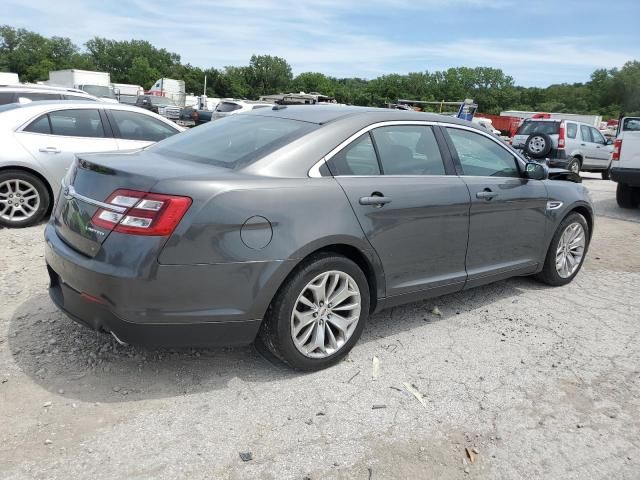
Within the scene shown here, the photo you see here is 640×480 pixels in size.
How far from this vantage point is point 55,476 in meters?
2.31

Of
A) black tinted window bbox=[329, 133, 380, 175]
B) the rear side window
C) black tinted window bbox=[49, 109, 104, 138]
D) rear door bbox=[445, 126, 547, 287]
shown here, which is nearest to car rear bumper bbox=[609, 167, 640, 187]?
rear door bbox=[445, 126, 547, 287]

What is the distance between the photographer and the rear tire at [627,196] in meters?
10.0

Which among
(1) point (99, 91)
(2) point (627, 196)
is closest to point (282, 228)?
(2) point (627, 196)

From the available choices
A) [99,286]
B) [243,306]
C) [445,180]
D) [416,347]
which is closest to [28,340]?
[99,286]

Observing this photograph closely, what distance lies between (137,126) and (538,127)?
1305 cm

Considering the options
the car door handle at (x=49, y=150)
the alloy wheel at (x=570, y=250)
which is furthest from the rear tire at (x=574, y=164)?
the car door handle at (x=49, y=150)

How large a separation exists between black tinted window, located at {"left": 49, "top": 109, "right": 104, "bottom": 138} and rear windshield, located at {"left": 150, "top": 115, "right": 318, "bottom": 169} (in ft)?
10.9

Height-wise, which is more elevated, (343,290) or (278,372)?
(343,290)

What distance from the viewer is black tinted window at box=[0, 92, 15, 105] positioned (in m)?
9.17

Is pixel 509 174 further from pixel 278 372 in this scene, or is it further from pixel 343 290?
pixel 278 372

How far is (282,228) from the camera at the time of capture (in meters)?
2.94

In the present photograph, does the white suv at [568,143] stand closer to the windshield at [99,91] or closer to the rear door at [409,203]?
the rear door at [409,203]

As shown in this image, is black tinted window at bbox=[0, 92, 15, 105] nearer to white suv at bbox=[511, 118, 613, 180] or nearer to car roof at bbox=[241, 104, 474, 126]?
Result: car roof at bbox=[241, 104, 474, 126]

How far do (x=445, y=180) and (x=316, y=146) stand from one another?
1.09 m
